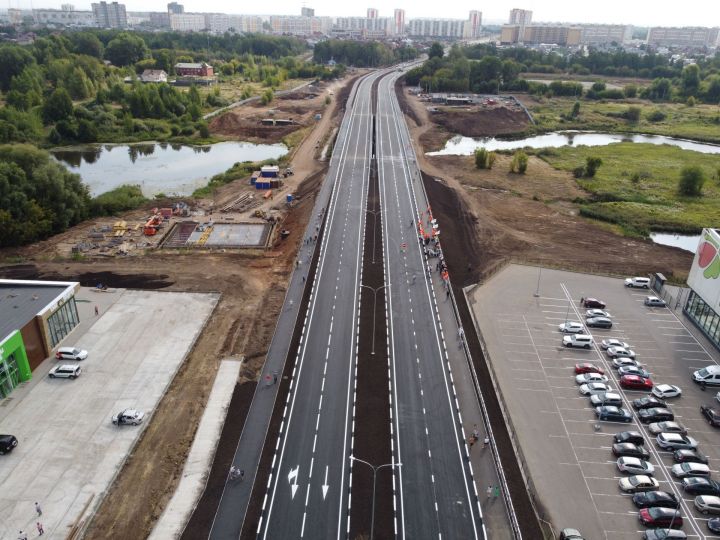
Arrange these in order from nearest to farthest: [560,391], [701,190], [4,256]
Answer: [560,391] < [4,256] < [701,190]

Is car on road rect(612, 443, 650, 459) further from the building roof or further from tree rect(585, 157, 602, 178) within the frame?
tree rect(585, 157, 602, 178)

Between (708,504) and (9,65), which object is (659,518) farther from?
(9,65)

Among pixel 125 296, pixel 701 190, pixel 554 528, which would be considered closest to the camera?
pixel 554 528

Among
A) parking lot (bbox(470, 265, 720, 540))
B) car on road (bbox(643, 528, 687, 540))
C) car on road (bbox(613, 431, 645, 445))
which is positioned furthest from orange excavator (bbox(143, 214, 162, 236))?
car on road (bbox(643, 528, 687, 540))

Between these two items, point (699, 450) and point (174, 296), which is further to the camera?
point (174, 296)

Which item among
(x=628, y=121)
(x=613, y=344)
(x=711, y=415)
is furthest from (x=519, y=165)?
(x=628, y=121)

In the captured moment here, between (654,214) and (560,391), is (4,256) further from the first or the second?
(654,214)

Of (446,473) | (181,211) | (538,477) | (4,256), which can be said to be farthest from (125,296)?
(538,477)
